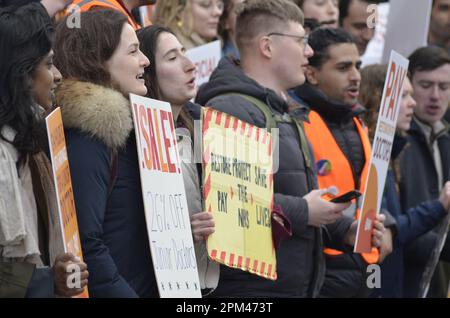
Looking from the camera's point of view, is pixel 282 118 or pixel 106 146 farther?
pixel 282 118

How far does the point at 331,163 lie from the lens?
7453 millimetres

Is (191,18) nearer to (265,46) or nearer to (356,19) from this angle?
(265,46)

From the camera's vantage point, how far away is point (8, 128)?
512 cm

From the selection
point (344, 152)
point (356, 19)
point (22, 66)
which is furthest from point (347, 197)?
point (356, 19)

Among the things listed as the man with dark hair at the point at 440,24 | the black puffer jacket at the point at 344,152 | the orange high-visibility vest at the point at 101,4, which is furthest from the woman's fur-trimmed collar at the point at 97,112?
the man with dark hair at the point at 440,24

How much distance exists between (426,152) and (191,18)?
1965 millimetres

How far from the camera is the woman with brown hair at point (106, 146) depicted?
212 inches

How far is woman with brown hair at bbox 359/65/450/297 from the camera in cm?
823

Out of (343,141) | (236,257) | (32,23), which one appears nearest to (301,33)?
(343,141)

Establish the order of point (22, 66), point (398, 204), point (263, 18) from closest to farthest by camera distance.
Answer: point (22, 66)
point (263, 18)
point (398, 204)

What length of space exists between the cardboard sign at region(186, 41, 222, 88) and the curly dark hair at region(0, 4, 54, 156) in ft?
10.0

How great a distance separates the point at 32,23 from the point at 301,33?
2.42 metres

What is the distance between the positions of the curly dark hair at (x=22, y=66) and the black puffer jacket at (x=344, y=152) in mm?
2677
